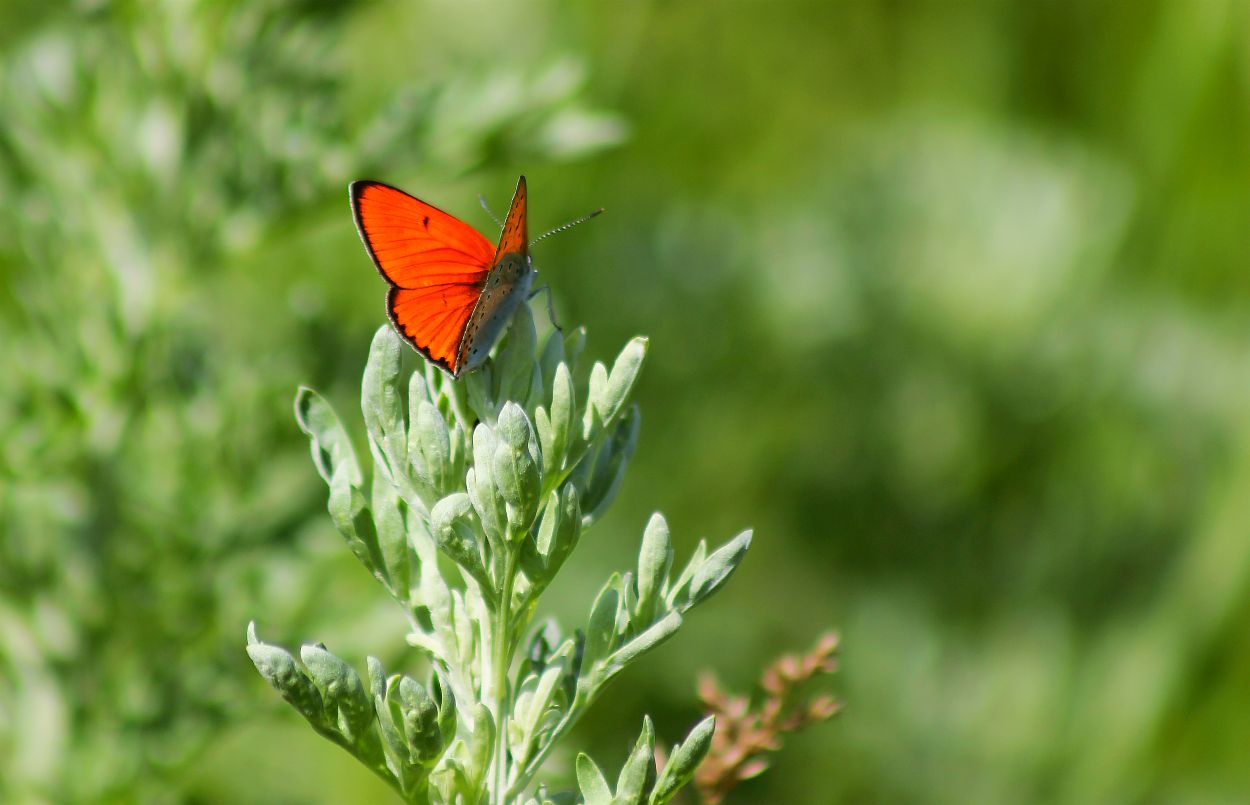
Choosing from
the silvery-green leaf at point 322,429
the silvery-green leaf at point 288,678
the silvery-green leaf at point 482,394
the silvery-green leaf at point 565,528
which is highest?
the silvery-green leaf at point 322,429

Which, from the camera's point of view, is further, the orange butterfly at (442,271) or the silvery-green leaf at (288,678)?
the orange butterfly at (442,271)

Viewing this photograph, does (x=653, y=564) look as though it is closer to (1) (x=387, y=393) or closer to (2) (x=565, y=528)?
(2) (x=565, y=528)

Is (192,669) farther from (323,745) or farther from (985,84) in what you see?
(985,84)

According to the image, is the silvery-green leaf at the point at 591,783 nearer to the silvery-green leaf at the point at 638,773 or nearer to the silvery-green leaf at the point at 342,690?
the silvery-green leaf at the point at 638,773

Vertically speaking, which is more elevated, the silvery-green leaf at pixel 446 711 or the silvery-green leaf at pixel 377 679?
the silvery-green leaf at pixel 377 679

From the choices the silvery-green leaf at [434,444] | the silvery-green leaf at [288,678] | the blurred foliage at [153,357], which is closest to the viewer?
the silvery-green leaf at [288,678]

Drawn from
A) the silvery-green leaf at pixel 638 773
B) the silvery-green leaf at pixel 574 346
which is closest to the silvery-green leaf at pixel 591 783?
the silvery-green leaf at pixel 638 773

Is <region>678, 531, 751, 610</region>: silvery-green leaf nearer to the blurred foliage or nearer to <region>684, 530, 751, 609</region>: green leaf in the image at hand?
<region>684, 530, 751, 609</region>: green leaf
